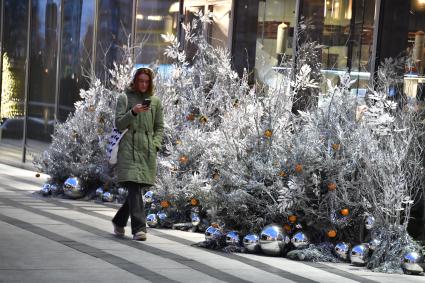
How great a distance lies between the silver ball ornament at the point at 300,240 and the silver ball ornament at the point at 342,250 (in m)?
0.31

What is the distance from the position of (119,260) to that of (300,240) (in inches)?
77.7

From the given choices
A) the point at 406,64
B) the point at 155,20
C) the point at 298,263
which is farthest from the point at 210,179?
the point at 155,20

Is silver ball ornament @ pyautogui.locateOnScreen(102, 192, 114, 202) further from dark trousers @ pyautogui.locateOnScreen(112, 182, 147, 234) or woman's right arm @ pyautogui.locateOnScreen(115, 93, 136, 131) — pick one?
Answer: woman's right arm @ pyautogui.locateOnScreen(115, 93, 136, 131)

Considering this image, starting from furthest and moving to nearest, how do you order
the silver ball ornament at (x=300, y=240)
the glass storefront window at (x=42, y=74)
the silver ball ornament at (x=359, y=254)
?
the glass storefront window at (x=42, y=74), the silver ball ornament at (x=300, y=240), the silver ball ornament at (x=359, y=254)

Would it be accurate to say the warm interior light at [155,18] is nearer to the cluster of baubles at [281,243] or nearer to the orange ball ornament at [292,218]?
the cluster of baubles at [281,243]

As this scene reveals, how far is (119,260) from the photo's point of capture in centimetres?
820

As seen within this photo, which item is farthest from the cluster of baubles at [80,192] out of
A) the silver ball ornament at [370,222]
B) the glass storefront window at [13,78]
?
the glass storefront window at [13,78]

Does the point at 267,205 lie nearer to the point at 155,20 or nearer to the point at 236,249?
the point at 236,249

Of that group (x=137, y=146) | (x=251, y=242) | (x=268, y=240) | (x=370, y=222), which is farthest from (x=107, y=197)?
(x=370, y=222)

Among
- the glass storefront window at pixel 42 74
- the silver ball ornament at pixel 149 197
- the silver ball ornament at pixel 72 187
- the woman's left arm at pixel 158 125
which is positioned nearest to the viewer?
the woman's left arm at pixel 158 125

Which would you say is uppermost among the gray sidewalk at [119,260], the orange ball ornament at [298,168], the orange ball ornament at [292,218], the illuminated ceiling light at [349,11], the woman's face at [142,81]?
the illuminated ceiling light at [349,11]

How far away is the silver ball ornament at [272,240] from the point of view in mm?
9180

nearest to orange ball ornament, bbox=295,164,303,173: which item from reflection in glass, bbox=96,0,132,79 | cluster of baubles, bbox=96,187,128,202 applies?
cluster of baubles, bbox=96,187,128,202

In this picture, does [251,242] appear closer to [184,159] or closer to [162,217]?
[162,217]
